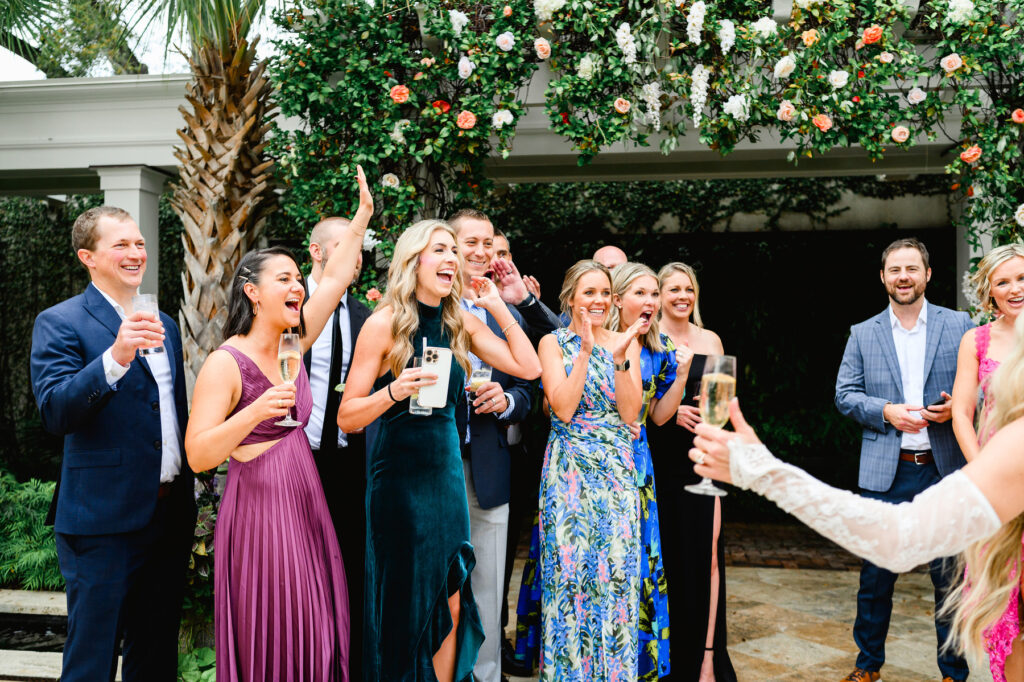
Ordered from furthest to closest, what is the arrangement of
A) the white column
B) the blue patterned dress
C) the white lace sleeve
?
the white column → the blue patterned dress → the white lace sleeve

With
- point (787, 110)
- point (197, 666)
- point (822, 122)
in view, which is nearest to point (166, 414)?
point (197, 666)

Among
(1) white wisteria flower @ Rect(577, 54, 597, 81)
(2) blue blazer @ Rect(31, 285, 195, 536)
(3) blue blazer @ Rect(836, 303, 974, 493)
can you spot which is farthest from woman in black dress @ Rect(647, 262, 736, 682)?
(2) blue blazer @ Rect(31, 285, 195, 536)

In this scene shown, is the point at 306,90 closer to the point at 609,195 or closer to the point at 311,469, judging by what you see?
the point at 311,469

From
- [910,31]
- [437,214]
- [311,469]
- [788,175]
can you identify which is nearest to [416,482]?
[311,469]

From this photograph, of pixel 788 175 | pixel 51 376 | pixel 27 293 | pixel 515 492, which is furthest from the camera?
pixel 27 293

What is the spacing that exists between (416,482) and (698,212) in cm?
591

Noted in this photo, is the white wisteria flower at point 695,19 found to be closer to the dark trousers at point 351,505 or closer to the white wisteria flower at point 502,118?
the white wisteria flower at point 502,118

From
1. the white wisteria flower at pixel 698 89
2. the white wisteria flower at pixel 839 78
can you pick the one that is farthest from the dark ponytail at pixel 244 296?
the white wisteria flower at pixel 839 78

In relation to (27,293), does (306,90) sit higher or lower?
higher

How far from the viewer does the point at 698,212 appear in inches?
316

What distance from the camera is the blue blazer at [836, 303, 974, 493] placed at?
375 centimetres

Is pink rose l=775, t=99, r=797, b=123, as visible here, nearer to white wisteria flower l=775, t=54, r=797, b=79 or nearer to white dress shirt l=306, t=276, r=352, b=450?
white wisteria flower l=775, t=54, r=797, b=79

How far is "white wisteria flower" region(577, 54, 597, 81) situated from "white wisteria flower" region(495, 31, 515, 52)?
43 centimetres

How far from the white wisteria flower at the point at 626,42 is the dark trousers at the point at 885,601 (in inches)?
106
